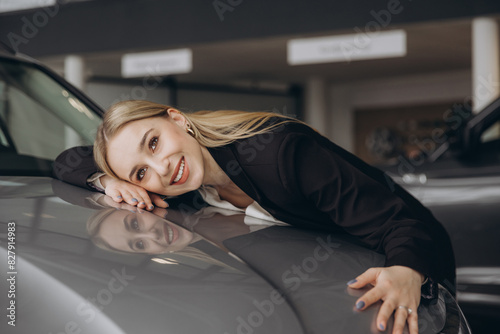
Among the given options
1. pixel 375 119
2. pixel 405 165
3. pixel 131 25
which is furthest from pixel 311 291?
pixel 375 119

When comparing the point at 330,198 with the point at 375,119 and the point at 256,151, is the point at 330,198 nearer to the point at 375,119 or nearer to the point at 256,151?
the point at 256,151

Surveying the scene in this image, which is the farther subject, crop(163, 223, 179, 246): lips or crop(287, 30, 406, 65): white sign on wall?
crop(287, 30, 406, 65): white sign on wall

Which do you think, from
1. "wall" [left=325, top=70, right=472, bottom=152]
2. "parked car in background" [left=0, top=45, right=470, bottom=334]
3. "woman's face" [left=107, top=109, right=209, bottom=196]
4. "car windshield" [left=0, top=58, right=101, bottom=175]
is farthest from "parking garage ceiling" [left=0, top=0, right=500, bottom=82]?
"parked car in background" [left=0, top=45, right=470, bottom=334]

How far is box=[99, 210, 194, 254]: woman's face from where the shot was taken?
1203mm

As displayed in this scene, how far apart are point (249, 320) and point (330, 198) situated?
58 cm

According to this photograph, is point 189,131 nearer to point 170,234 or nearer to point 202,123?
point 202,123

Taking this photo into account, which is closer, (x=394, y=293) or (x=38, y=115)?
(x=394, y=293)

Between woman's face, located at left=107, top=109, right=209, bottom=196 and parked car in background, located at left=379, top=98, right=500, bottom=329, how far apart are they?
185 cm

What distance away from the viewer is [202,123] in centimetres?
177

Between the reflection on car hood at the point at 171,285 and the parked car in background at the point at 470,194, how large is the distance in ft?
5.46

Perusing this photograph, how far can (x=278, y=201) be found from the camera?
1626 mm

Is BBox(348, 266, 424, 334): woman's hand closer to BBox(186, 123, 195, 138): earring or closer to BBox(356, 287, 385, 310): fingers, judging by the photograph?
BBox(356, 287, 385, 310): fingers

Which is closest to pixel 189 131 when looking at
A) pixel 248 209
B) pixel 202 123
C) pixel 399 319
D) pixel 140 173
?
pixel 202 123

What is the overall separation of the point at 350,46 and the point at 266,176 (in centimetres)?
775
